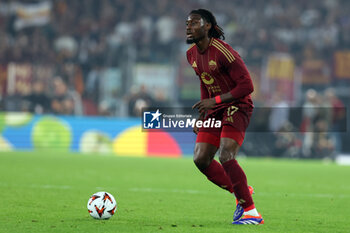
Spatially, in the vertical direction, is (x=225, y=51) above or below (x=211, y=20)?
below

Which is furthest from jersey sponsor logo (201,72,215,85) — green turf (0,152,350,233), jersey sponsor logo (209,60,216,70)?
green turf (0,152,350,233)

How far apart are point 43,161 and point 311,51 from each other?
12.0m

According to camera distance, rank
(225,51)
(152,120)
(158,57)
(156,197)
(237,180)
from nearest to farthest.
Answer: (237,180)
(225,51)
(152,120)
(156,197)
(158,57)

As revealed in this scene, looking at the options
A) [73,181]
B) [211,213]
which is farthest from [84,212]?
[73,181]

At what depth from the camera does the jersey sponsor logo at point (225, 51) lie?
245 inches

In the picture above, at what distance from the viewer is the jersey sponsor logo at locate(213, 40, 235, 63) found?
622cm

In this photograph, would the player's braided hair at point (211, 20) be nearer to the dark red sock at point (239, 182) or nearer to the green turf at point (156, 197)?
the dark red sock at point (239, 182)

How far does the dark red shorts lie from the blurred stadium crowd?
12533 mm

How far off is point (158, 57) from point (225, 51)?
47.1 ft

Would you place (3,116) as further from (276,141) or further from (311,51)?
(311,51)

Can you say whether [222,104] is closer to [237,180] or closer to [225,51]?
[225,51]

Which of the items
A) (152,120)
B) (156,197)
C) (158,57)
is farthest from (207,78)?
(158,57)

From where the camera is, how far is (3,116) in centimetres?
1870

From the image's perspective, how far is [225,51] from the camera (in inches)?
247
